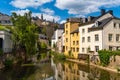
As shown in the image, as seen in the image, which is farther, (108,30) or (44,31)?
(44,31)

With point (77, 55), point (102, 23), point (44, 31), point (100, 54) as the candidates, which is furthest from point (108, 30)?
point (44, 31)

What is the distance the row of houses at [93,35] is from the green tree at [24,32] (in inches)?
474

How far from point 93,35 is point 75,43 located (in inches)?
449

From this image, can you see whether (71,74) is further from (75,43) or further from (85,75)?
(75,43)

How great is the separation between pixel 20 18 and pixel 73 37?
18.0m

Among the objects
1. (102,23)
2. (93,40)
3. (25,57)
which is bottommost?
(25,57)

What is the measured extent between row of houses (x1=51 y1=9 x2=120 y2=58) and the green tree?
12.0 m

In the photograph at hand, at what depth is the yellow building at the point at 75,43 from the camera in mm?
61719

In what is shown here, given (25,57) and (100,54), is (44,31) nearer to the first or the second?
(25,57)

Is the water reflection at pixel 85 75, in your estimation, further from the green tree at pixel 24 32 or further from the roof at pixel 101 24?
the green tree at pixel 24 32

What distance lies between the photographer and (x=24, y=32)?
164 feet

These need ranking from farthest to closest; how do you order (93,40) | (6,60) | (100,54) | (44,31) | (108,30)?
(44,31) → (93,40) → (108,30) → (100,54) → (6,60)

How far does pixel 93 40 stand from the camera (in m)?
52.3

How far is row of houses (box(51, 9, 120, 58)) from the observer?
1933 inches
